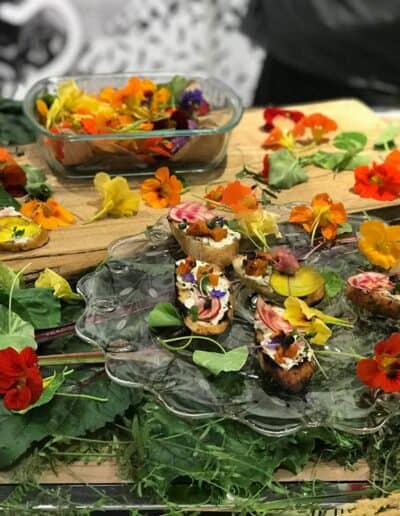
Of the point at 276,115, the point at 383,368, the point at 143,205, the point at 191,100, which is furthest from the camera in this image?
the point at 276,115

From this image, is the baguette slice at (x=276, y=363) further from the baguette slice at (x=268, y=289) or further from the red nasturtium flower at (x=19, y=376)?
the red nasturtium flower at (x=19, y=376)

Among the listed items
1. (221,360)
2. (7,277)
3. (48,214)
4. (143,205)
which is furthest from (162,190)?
(221,360)

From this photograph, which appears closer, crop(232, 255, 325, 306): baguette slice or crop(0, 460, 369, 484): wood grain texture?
crop(0, 460, 369, 484): wood grain texture

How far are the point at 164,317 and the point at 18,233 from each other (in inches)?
10.2

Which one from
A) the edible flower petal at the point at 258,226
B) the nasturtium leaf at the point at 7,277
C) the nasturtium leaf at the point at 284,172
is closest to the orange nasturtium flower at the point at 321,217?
the edible flower petal at the point at 258,226

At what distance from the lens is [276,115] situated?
4.44 feet

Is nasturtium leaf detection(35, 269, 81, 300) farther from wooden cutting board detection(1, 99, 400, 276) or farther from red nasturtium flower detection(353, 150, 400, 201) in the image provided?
red nasturtium flower detection(353, 150, 400, 201)

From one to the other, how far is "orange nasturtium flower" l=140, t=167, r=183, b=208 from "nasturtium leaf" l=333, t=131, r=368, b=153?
0.32 metres

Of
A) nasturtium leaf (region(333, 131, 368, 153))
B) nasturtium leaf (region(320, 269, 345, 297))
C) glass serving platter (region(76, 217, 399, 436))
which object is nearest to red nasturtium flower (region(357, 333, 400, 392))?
glass serving platter (region(76, 217, 399, 436))

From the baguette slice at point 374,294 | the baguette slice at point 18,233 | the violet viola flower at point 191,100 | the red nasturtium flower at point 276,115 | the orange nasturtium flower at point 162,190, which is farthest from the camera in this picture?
the red nasturtium flower at point 276,115

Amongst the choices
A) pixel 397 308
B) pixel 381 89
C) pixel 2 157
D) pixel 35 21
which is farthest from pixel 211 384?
pixel 35 21

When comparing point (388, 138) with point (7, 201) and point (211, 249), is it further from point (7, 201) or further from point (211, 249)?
point (7, 201)

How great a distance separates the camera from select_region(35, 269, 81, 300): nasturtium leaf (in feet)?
3.05

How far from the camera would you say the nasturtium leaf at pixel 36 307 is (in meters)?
0.89
